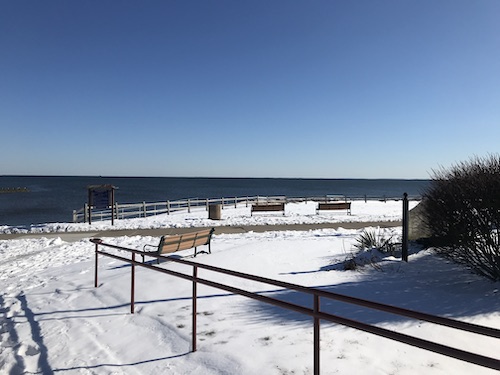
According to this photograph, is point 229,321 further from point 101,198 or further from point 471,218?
point 101,198

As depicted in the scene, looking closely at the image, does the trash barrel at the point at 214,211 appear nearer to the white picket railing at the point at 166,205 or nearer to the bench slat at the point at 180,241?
the white picket railing at the point at 166,205

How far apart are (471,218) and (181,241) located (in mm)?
6030

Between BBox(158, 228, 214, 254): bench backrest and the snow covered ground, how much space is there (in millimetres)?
425

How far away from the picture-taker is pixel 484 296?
5430 millimetres

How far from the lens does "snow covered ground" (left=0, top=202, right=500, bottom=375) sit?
3.48 m

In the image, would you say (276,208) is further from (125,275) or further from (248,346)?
(248,346)

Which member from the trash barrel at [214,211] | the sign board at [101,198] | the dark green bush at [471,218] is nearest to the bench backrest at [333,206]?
the trash barrel at [214,211]

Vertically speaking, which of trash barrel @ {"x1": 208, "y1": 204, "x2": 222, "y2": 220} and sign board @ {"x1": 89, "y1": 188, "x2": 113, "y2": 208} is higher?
sign board @ {"x1": 89, "y1": 188, "x2": 113, "y2": 208}

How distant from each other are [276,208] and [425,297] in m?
16.3

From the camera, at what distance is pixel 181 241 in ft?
28.3

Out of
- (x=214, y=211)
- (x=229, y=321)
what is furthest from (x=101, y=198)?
(x=229, y=321)

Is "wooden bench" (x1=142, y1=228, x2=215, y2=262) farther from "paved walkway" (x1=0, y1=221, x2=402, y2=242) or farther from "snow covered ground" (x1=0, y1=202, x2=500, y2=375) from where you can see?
"paved walkway" (x1=0, y1=221, x2=402, y2=242)

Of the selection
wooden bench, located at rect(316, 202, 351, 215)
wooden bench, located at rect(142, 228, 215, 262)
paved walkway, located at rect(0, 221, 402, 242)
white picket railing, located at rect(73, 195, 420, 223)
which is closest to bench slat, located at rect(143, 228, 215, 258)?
wooden bench, located at rect(142, 228, 215, 262)

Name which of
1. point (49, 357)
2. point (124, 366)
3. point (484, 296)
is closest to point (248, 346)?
point (124, 366)
